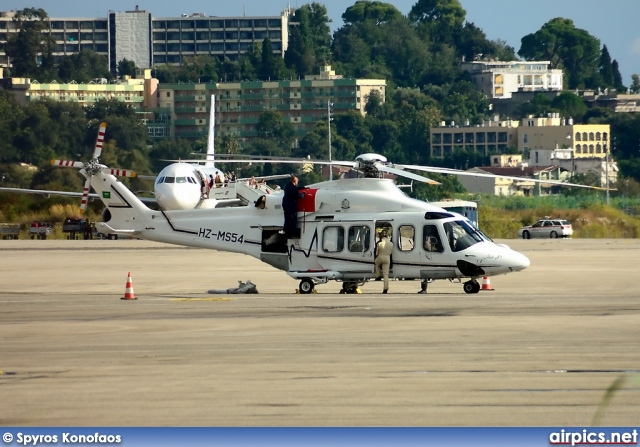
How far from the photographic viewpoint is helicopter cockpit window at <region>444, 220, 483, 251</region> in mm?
28516

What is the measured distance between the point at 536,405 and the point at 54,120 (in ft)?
354

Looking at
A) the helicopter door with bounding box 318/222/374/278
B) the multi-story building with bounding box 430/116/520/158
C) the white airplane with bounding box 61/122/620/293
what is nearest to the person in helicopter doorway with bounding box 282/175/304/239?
the white airplane with bounding box 61/122/620/293

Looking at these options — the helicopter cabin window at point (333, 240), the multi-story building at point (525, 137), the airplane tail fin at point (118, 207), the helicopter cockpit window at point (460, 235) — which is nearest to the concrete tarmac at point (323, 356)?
the helicopter cockpit window at point (460, 235)

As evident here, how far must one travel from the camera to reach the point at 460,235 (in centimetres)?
2862

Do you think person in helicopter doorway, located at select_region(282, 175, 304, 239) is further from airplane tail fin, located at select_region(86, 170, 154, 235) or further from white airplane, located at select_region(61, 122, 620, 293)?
airplane tail fin, located at select_region(86, 170, 154, 235)

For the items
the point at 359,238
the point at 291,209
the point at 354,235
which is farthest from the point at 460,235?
the point at 291,209

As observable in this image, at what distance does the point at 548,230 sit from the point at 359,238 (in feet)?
151

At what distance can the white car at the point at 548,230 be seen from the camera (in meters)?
73.6

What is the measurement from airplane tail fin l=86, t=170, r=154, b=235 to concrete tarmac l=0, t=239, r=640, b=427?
64.8 inches

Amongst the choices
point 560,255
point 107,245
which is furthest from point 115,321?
point 107,245

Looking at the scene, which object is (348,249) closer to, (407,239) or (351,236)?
(351,236)

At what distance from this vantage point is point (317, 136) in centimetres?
14875

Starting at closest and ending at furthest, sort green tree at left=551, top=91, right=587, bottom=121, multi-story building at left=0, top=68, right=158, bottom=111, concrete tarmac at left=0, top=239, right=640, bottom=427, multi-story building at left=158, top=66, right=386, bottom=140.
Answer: concrete tarmac at left=0, top=239, right=640, bottom=427
multi-story building at left=0, top=68, right=158, bottom=111
multi-story building at left=158, top=66, right=386, bottom=140
green tree at left=551, top=91, right=587, bottom=121

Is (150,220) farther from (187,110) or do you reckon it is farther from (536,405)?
(187,110)
